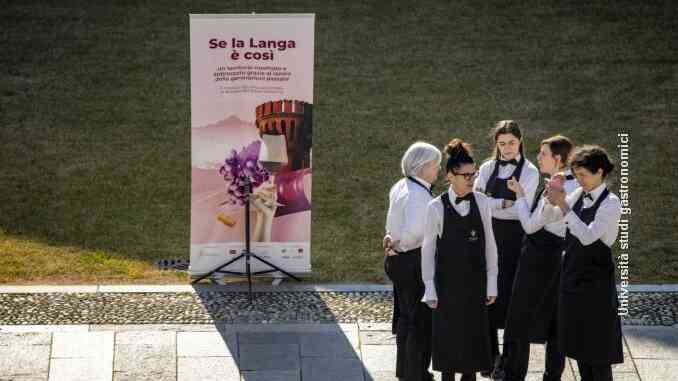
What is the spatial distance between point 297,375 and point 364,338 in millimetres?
859

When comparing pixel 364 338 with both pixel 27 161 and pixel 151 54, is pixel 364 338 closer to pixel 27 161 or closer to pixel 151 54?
pixel 27 161

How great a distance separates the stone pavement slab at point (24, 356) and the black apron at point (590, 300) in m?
3.62

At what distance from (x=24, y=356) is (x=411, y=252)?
296 centimetres

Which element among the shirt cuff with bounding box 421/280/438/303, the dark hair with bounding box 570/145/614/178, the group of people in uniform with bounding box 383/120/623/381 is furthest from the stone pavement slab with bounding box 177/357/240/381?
the dark hair with bounding box 570/145/614/178

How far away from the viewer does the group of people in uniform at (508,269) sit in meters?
7.49

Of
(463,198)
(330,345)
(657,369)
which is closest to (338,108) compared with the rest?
(330,345)

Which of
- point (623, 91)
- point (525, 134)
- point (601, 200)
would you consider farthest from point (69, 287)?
point (623, 91)

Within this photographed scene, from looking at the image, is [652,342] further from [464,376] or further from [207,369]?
[207,369]

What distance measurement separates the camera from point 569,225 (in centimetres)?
747

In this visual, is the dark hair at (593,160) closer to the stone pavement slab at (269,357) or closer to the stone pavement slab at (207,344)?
the stone pavement slab at (269,357)

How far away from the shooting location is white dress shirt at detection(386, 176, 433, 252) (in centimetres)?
773

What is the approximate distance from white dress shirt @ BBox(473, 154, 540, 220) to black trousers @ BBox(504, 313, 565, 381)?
79 cm

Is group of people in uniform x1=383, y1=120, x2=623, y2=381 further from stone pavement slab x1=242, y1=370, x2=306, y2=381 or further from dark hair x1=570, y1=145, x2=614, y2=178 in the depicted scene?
stone pavement slab x1=242, y1=370, x2=306, y2=381

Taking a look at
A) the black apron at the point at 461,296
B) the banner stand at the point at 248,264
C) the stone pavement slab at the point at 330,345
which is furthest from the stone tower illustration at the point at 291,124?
the black apron at the point at 461,296
